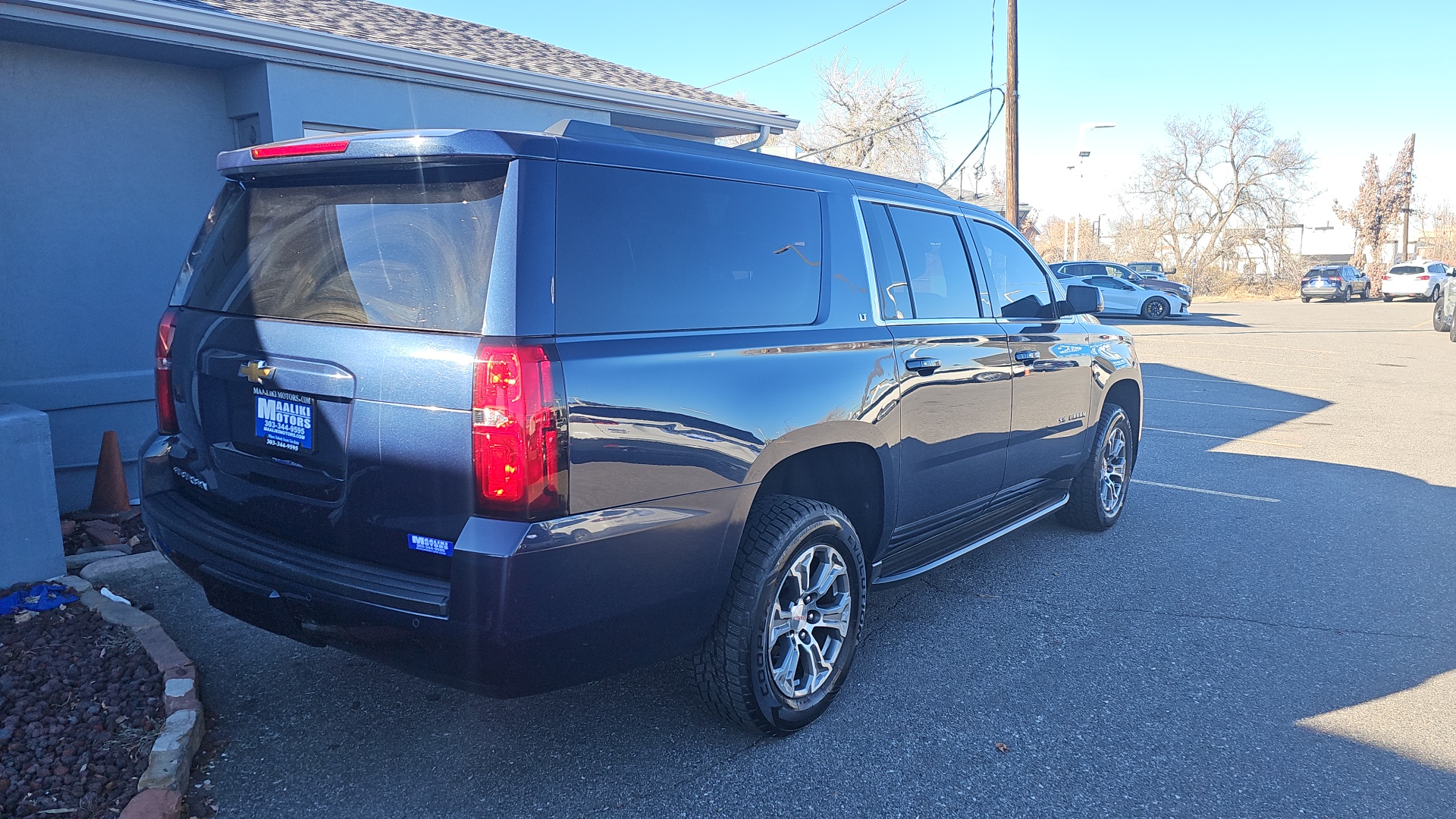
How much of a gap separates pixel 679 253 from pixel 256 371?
4.33 ft

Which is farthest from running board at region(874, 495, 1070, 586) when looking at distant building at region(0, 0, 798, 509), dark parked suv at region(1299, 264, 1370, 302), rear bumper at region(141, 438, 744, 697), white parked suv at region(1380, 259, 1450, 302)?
white parked suv at region(1380, 259, 1450, 302)

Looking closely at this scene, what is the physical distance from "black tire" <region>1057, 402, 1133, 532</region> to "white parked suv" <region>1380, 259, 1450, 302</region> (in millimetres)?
40780

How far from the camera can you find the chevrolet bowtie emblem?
2756mm

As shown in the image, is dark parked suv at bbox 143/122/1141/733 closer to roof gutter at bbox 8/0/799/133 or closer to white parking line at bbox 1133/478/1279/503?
roof gutter at bbox 8/0/799/133

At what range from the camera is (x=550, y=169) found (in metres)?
2.55

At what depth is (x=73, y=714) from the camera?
322 centimetres

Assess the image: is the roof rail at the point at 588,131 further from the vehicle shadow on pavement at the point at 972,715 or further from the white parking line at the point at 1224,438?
the white parking line at the point at 1224,438

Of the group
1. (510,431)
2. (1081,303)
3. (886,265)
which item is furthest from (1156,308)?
(510,431)

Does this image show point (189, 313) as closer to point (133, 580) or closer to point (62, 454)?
point (133, 580)

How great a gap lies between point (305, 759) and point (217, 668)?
2.98ft

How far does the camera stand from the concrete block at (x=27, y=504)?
4.30 metres

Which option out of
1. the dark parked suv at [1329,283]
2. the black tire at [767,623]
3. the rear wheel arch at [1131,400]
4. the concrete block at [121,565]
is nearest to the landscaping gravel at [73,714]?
the concrete block at [121,565]

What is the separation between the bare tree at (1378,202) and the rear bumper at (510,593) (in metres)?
65.7

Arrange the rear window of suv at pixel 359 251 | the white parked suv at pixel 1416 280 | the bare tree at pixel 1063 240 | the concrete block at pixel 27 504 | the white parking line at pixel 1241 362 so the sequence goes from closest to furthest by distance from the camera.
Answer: the rear window of suv at pixel 359 251 → the concrete block at pixel 27 504 → the white parking line at pixel 1241 362 → the white parked suv at pixel 1416 280 → the bare tree at pixel 1063 240
